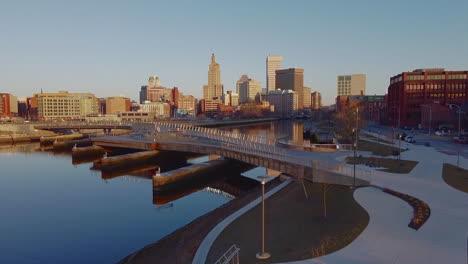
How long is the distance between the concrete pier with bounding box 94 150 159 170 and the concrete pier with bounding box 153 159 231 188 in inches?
574

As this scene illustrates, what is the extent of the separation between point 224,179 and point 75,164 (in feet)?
93.2

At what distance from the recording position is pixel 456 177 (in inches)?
1009

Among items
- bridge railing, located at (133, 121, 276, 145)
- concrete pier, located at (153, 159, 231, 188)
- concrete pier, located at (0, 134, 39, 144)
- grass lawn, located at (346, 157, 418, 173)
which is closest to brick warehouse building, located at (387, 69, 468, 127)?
bridge railing, located at (133, 121, 276, 145)

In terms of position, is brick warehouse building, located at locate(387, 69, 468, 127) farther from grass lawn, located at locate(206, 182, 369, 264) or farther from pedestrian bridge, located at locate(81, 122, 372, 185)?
grass lawn, located at locate(206, 182, 369, 264)

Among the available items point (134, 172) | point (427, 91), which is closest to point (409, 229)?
point (134, 172)

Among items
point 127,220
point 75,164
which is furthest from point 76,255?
point 75,164

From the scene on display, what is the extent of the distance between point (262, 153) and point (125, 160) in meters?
24.1

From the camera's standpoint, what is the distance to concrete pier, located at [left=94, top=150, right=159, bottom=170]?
147ft

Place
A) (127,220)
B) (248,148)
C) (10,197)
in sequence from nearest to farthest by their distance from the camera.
→ (127,220) → (10,197) → (248,148)

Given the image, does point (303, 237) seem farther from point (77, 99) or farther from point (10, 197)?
point (77, 99)

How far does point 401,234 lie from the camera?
49.6 feet

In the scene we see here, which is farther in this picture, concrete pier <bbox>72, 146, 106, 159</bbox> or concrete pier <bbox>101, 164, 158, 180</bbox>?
concrete pier <bbox>72, 146, 106, 159</bbox>

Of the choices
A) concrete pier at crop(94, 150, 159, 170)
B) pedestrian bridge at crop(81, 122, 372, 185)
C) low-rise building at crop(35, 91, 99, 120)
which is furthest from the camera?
low-rise building at crop(35, 91, 99, 120)

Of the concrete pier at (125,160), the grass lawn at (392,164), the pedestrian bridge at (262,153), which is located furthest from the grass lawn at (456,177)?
the concrete pier at (125,160)
